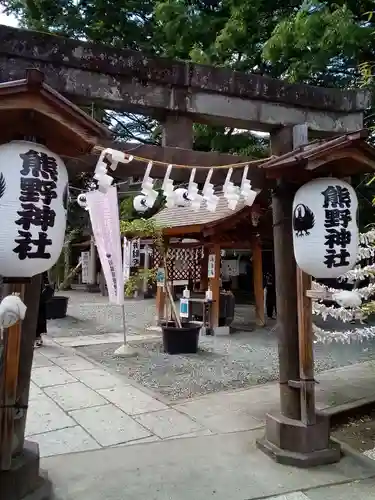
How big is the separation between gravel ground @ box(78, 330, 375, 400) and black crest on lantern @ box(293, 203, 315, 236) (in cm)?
340

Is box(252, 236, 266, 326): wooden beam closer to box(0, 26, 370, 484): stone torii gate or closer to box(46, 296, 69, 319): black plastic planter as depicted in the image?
box(46, 296, 69, 319): black plastic planter

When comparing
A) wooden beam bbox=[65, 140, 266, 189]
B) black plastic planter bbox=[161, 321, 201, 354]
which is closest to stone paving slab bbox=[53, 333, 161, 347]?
black plastic planter bbox=[161, 321, 201, 354]

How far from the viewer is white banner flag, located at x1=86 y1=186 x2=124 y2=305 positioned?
286 inches

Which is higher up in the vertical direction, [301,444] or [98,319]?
[98,319]

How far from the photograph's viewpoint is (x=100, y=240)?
784cm

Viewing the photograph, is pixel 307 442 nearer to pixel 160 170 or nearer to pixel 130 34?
pixel 160 170

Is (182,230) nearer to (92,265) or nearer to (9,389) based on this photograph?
(9,389)

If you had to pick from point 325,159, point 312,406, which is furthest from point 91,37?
point 312,406

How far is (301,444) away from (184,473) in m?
1.17

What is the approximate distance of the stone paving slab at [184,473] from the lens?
148 inches

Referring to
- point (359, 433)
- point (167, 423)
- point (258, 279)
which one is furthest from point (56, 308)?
point (359, 433)

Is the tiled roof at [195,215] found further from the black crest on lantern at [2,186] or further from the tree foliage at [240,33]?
the black crest on lantern at [2,186]

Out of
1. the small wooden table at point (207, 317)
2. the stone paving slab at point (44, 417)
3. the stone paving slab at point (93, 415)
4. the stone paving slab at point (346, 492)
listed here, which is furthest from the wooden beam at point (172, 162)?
the small wooden table at point (207, 317)

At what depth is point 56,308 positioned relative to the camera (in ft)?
45.5
